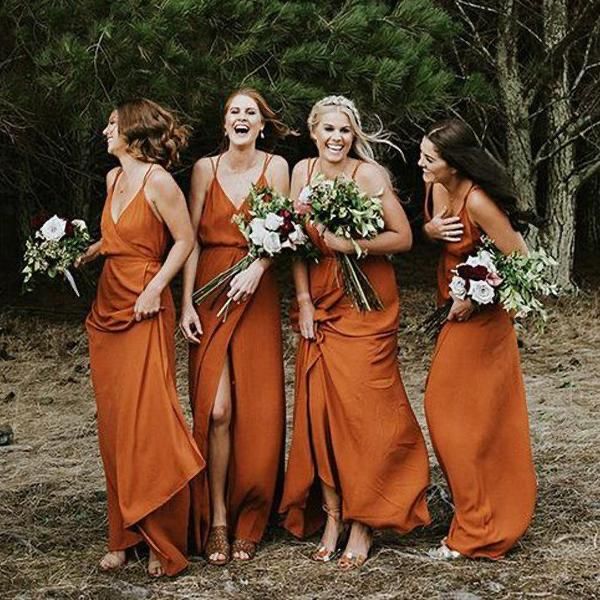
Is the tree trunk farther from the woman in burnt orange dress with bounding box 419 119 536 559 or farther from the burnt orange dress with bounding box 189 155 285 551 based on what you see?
the burnt orange dress with bounding box 189 155 285 551

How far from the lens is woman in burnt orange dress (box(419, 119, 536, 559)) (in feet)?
15.7

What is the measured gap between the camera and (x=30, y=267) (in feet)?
17.0

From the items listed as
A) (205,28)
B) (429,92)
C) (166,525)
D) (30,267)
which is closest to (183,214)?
(30,267)

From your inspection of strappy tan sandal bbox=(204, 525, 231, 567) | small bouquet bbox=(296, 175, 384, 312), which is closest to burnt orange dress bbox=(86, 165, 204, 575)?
strappy tan sandal bbox=(204, 525, 231, 567)

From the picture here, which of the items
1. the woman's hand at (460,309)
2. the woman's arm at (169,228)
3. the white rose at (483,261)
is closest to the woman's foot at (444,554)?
the woman's hand at (460,309)

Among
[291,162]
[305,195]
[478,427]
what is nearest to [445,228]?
[305,195]

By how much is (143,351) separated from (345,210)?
1004mm

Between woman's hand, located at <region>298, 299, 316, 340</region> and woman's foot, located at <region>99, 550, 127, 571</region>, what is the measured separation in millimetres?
1203

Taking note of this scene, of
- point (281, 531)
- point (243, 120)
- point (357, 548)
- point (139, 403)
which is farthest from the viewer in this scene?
point (281, 531)

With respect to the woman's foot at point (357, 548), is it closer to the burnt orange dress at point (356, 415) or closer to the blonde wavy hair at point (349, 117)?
the burnt orange dress at point (356, 415)

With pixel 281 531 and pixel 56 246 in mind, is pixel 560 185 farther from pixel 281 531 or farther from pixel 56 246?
pixel 56 246

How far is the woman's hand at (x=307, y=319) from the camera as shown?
5.00m

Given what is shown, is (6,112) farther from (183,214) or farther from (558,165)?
(558,165)

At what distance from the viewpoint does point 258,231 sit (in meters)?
4.76
